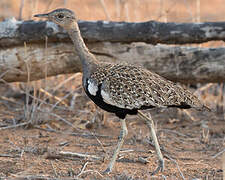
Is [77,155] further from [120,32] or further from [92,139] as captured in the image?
[120,32]

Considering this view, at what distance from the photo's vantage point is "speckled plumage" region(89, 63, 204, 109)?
132 inches

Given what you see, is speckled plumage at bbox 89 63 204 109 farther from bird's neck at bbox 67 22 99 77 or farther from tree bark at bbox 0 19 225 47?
tree bark at bbox 0 19 225 47

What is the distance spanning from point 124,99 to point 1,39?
5.98 feet

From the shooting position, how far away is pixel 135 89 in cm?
341

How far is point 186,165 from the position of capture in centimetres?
381

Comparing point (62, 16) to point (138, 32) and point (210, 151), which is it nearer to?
point (138, 32)

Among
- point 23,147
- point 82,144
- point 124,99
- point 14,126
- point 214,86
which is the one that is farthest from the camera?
point 214,86

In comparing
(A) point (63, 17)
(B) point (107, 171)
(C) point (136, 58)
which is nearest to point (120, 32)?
(C) point (136, 58)

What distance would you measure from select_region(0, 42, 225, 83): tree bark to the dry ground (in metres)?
0.31

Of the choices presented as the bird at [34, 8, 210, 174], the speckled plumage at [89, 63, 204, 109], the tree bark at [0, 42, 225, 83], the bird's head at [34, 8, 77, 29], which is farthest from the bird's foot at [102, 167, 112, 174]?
the tree bark at [0, 42, 225, 83]

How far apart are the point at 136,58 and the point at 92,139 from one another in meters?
0.93

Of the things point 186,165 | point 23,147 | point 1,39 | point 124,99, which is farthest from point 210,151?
point 1,39

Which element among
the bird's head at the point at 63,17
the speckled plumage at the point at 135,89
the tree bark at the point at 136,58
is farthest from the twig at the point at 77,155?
the tree bark at the point at 136,58

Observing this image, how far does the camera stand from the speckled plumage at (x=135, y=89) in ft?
11.0
